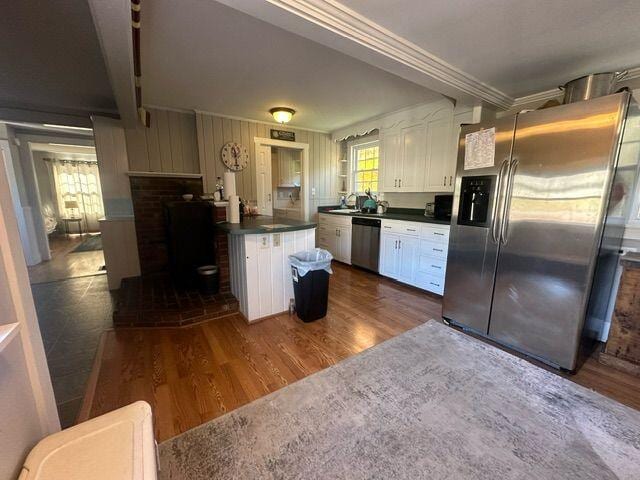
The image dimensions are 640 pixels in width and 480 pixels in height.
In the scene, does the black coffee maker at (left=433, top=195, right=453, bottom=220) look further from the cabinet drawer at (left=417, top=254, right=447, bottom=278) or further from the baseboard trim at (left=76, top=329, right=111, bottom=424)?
the baseboard trim at (left=76, top=329, right=111, bottom=424)

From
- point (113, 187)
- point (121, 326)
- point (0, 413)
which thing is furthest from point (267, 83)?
point (0, 413)

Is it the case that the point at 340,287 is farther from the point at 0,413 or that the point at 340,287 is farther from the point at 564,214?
the point at 0,413

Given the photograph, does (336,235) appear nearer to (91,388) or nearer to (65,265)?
(91,388)

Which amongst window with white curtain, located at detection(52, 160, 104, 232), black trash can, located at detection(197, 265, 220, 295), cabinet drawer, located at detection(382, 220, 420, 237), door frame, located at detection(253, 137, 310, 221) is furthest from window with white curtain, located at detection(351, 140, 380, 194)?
window with white curtain, located at detection(52, 160, 104, 232)

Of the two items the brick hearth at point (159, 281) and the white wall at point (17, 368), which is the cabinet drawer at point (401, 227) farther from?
the white wall at point (17, 368)

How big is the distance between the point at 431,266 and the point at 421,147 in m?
1.68

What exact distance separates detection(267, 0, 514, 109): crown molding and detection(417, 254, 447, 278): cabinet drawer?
5.91ft

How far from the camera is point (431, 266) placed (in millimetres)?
3143

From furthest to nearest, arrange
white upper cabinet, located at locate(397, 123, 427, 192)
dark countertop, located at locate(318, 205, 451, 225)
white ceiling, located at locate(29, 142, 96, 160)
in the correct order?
white ceiling, located at locate(29, 142, 96, 160) < white upper cabinet, located at locate(397, 123, 427, 192) < dark countertop, located at locate(318, 205, 451, 225)

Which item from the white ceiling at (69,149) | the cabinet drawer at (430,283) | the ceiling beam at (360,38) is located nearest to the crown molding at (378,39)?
the ceiling beam at (360,38)

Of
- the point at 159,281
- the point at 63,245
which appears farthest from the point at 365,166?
the point at 63,245

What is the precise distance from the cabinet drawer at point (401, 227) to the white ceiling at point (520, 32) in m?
Result: 1.69

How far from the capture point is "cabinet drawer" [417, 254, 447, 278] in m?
3.04

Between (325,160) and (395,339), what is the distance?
12.7 ft
